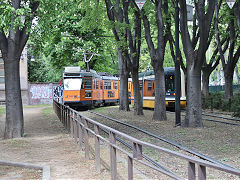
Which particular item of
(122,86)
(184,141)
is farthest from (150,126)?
(122,86)

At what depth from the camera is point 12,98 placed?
12.9 meters

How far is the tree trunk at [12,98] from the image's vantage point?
12.8 meters

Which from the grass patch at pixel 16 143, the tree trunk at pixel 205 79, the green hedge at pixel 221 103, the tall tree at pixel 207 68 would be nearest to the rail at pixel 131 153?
the grass patch at pixel 16 143

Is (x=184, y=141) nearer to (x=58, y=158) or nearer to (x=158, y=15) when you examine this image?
(x=58, y=158)

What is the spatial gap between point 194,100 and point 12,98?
6.97 metres

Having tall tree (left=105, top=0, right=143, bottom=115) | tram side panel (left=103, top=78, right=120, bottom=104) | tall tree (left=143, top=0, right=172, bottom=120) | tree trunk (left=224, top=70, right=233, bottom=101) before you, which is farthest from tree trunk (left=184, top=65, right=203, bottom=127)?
tram side panel (left=103, top=78, right=120, bottom=104)

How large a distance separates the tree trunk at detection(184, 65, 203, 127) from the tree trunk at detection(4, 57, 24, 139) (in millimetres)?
6581

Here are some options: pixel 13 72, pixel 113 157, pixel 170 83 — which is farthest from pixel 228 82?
pixel 113 157

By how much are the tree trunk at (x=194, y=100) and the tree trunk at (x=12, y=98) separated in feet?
21.6

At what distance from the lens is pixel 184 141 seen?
1170cm

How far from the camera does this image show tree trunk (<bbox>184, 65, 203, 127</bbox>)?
14.9 m

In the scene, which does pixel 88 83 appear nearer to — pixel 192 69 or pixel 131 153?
pixel 192 69

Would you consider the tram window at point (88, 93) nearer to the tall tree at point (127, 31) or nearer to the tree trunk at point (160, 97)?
→ the tall tree at point (127, 31)

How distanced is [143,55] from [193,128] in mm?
32418
